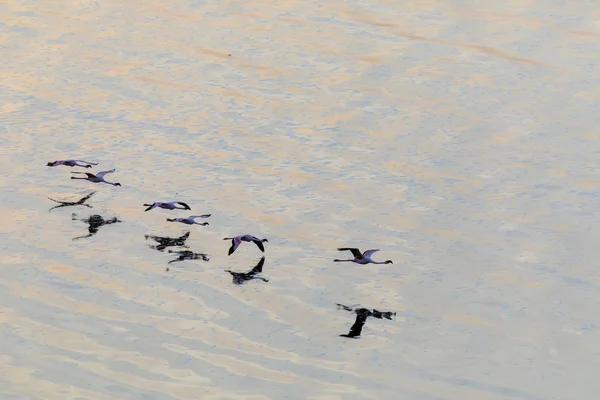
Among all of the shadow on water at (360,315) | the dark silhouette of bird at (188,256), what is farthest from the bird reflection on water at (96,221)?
the shadow on water at (360,315)

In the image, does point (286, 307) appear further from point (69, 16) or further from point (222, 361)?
point (69, 16)

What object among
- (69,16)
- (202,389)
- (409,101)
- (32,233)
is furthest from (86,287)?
(69,16)

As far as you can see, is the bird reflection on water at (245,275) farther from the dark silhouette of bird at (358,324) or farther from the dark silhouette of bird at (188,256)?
the dark silhouette of bird at (358,324)

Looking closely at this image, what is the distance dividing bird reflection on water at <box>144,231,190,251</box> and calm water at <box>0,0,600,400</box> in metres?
0.22

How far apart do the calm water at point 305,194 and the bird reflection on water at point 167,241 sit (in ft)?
0.71

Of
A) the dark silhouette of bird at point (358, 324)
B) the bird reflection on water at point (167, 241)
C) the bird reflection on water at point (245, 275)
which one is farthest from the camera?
the bird reflection on water at point (167, 241)

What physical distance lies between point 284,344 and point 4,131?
1156cm

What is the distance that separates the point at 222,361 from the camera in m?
18.0

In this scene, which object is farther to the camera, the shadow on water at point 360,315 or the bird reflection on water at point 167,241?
the bird reflection on water at point 167,241

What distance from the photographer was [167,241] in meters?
22.3

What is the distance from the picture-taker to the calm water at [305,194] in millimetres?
18219

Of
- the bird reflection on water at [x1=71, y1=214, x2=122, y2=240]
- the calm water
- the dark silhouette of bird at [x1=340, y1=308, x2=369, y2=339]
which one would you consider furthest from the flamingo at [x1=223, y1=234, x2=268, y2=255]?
the bird reflection on water at [x1=71, y1=214, x2=122, y2=240]

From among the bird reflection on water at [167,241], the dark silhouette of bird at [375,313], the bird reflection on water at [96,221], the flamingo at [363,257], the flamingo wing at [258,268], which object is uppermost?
the flamingo at [363,257]

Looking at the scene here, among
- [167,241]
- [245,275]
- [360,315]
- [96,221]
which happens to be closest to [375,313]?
[360,315]
